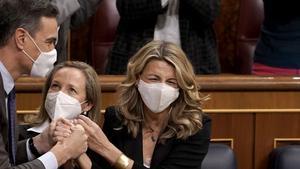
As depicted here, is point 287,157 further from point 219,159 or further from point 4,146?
point 4,146

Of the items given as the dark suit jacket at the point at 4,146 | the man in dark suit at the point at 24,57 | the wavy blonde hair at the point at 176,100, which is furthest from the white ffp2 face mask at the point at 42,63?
the wavy blonde hair at the point at 176,100

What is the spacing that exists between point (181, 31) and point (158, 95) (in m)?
0.49

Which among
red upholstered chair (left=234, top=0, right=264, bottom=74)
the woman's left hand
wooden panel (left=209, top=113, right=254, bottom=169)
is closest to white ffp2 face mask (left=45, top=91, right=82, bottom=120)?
the woman's left hand

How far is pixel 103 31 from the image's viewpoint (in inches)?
105

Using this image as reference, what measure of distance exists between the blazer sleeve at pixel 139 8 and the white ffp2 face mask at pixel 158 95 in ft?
1.41

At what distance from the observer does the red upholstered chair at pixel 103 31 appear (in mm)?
2639

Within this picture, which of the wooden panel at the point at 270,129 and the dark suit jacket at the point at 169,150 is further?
the wooden panel at the point at 270,129

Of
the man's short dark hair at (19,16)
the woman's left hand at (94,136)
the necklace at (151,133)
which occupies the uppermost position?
the man's short dark hair at (19,16)

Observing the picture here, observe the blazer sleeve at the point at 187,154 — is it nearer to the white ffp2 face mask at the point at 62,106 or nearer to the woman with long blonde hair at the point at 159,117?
the woman with long blonde hair at the point at 159,117

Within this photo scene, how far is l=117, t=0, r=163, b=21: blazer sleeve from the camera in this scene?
7.04 ft

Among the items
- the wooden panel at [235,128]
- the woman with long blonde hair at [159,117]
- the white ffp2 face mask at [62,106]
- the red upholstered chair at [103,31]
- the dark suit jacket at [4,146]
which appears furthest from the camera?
the red upholstered chair at [103,31]

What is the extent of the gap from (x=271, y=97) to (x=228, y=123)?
5.5 inches

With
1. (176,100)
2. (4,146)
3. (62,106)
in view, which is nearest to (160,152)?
(176,100)

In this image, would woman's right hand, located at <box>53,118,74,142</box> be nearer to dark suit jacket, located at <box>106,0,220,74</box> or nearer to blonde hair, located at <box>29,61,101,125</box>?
blonde hair, located at <box>29,61,101,125</box>
